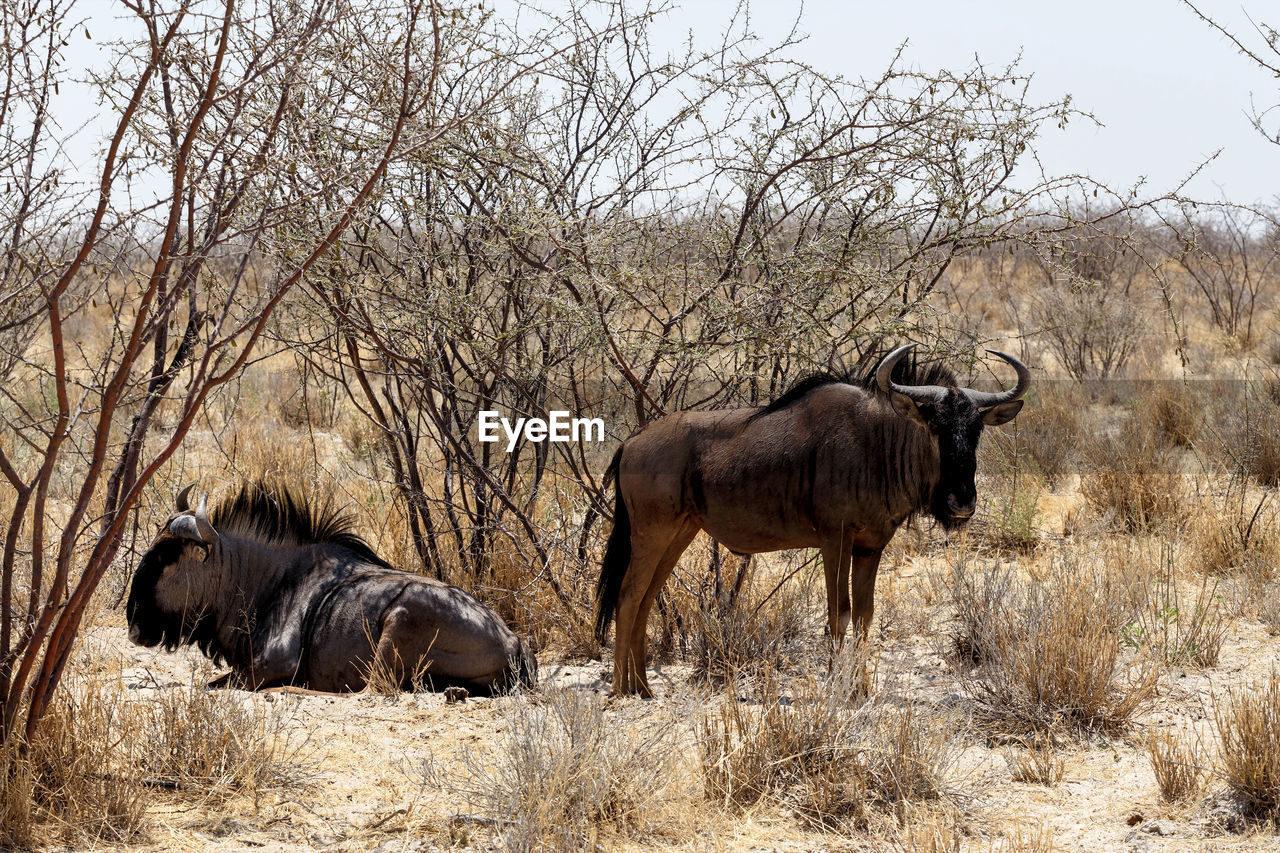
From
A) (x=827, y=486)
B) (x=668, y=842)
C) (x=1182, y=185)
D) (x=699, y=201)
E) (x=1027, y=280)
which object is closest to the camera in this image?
(x=668, y=842)

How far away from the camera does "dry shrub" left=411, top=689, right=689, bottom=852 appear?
400 centimetres

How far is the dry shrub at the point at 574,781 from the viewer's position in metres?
4.00

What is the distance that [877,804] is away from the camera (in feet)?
14.7

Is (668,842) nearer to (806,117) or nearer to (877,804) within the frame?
(877,804)

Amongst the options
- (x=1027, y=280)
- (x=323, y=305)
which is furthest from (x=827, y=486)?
(x=1027, y=280)

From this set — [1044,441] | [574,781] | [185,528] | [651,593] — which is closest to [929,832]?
[574,781]

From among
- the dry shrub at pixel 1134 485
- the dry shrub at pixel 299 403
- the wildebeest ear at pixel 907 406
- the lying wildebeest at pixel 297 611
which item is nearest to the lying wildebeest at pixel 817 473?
the wildebeest ear at pixel 907 406

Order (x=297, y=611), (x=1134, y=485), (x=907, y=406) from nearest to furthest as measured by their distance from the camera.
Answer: (x=907, y=406), (x=297, y=611), (x=1134, y=485)

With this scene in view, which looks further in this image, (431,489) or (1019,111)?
(431,489)

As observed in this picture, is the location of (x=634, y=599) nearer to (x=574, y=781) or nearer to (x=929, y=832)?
(x=574, y=781)

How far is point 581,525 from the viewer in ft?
24.7

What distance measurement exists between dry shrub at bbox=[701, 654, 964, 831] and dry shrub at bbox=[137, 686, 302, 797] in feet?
5.39

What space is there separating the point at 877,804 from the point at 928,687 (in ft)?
6.10

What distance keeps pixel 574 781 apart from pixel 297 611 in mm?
2835
